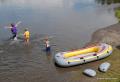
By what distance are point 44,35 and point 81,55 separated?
7874 mm

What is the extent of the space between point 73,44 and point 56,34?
3.70 meters

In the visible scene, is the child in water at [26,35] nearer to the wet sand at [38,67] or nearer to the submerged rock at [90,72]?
the wet sand at [38,67]

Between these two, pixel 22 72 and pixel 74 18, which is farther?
pixel 74 18

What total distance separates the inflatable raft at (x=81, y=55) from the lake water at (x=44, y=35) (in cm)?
44

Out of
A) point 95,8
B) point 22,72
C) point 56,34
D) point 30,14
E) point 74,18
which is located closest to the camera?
point 22,72

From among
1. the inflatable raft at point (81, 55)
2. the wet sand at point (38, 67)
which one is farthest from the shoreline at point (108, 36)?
the inflatable raft at point (81, 55)

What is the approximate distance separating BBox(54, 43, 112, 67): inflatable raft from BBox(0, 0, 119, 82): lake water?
1.44 feet

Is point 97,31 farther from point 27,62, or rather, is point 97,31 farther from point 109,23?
point 27,62

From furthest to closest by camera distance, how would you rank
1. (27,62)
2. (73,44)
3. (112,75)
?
(73,44) < (27,62) < (112,75)

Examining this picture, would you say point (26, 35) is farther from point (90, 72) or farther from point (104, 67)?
point (104, 67)

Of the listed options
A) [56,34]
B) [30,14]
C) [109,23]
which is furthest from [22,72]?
[30,14]

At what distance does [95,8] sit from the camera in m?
42.4

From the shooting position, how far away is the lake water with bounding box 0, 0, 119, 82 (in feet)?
58.9

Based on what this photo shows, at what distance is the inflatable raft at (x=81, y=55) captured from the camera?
60.8 feet
